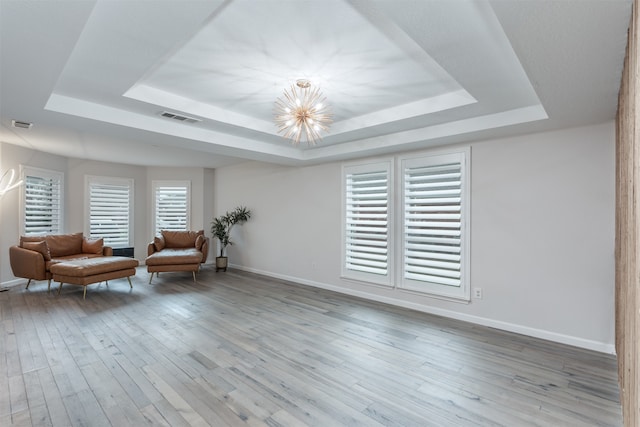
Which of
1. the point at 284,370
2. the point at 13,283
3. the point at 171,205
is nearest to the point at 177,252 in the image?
the point at 171,205

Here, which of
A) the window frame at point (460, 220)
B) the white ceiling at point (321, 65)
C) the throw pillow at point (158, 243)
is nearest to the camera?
the white ceiling at point (321, 65)

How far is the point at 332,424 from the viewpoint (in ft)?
6.43

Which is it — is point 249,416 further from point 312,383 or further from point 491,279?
point 491,279

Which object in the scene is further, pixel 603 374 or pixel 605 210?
pixel 605 210

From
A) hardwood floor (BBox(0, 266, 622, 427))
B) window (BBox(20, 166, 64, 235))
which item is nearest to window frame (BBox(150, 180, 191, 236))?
window (BBox(20, 166, 64, 235))

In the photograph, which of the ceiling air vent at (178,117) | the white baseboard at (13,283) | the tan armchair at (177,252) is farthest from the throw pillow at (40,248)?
the ceiling air vent at (178,117)

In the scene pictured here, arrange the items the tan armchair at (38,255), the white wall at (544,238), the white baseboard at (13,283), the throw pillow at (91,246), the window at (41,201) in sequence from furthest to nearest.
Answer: the throw pillow at (91,246) → the window at (41,201) → the white baseboard at (13,283) → the tan armchair at (38,255) → the white wall at (544,238)

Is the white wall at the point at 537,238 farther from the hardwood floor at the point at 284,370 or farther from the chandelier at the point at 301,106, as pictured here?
the chandelier at the point at 301,106

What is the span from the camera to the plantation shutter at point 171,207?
7.91 metres

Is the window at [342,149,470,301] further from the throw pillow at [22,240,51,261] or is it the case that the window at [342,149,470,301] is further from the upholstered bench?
the throw pillow at [22,240,51,261]

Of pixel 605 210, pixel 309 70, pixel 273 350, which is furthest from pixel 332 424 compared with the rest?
pixel 605 210

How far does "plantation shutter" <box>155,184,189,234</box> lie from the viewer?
7.91m

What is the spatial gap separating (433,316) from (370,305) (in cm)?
88

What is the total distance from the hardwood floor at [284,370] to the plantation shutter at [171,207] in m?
3.80
